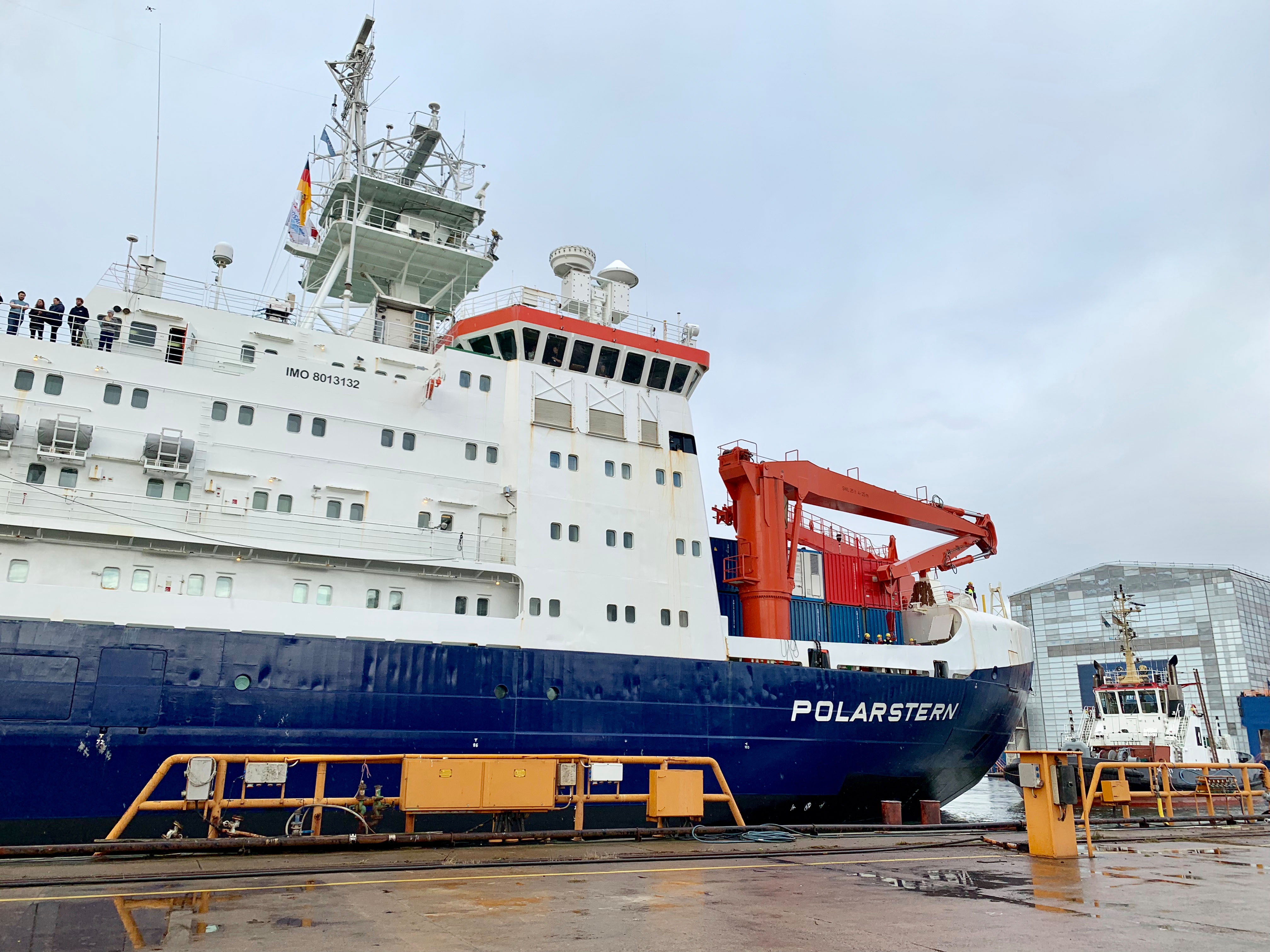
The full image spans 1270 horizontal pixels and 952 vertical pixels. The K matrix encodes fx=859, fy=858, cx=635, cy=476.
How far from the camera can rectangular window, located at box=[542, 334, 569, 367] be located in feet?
59.1

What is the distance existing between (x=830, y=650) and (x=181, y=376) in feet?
44.9

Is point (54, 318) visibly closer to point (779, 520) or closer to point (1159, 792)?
point (779, 520)

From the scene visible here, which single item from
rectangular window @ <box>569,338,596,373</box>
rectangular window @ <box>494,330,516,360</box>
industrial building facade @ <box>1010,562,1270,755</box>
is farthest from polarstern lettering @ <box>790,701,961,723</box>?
industrial building facade @ <box>1010,562,1270,755</box>

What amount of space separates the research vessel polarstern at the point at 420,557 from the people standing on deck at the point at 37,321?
314 millimetres

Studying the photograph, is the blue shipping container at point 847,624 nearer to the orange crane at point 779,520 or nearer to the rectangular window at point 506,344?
the orange crane at point 779,520

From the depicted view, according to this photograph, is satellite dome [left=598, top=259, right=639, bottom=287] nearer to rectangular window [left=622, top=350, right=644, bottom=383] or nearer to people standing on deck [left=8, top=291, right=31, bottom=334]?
rectangular window [left=622, top=350, right=644, bottom=383]

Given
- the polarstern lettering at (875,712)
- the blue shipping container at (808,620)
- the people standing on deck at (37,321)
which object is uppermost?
the people standing on deck at (37,321)

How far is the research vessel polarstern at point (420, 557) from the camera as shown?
507 inches

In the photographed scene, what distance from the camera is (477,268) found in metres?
19.8

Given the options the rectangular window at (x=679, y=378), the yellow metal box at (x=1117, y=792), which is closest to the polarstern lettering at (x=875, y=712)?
the yellow metal box at (x=1117, y=792)

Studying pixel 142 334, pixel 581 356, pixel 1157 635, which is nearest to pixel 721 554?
pixel 581 356

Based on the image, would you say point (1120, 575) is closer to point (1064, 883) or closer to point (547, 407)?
point (547, 407)

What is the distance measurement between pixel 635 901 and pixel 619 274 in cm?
1584

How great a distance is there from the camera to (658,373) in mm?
19297
